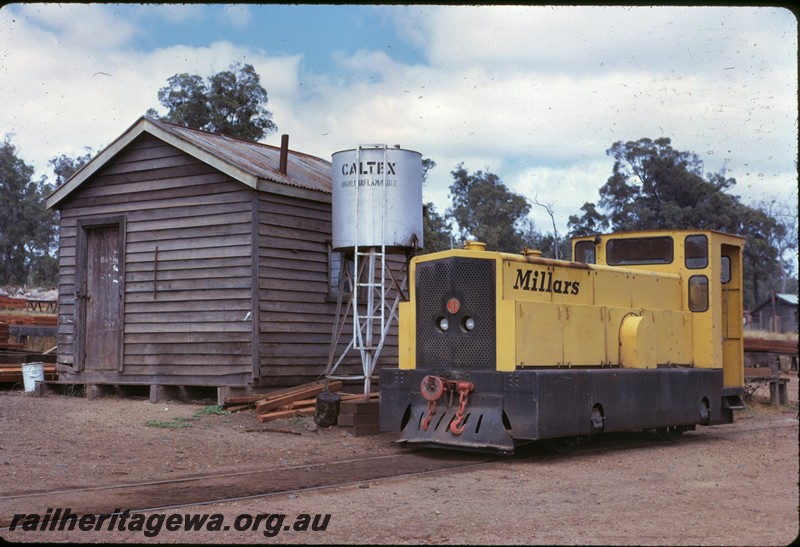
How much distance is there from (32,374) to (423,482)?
1044 cm

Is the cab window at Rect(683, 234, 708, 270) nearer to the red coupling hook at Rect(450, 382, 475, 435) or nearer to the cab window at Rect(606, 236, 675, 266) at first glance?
the cab window at Rect(606, 236, 675, 266)

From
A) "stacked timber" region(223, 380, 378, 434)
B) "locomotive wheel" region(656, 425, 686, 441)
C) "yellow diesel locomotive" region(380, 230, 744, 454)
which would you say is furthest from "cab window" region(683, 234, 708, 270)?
"stacked timber" region(223, 380, 378, 434)

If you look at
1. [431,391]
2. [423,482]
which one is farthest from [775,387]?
[423,482]

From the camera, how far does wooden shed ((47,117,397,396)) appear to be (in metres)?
14.0

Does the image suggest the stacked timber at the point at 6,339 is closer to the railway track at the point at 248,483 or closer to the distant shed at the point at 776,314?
the railway track at the point at 248,483

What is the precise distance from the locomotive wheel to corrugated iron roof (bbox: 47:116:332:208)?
6506mm

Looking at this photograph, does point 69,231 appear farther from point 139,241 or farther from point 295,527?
point 295,527

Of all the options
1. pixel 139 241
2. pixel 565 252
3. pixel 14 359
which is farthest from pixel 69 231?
pixel 565 252

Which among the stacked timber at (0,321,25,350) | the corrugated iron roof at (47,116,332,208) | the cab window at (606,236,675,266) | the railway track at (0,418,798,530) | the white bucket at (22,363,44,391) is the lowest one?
the railway track at (0,418,798,530)

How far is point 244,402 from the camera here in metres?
13.4

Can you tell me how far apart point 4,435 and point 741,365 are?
10217 mm

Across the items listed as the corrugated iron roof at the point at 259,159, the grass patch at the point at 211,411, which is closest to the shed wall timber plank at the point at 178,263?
the corrugated iron roof at the point at 259,159

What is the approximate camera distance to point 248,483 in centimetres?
834

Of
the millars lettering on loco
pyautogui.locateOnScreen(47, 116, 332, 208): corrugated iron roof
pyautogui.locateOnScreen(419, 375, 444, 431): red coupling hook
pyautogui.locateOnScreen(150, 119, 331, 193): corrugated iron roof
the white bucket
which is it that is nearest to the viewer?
pyautogui.locateOnScreen(419, 375, 444, 431): red coupling hook
